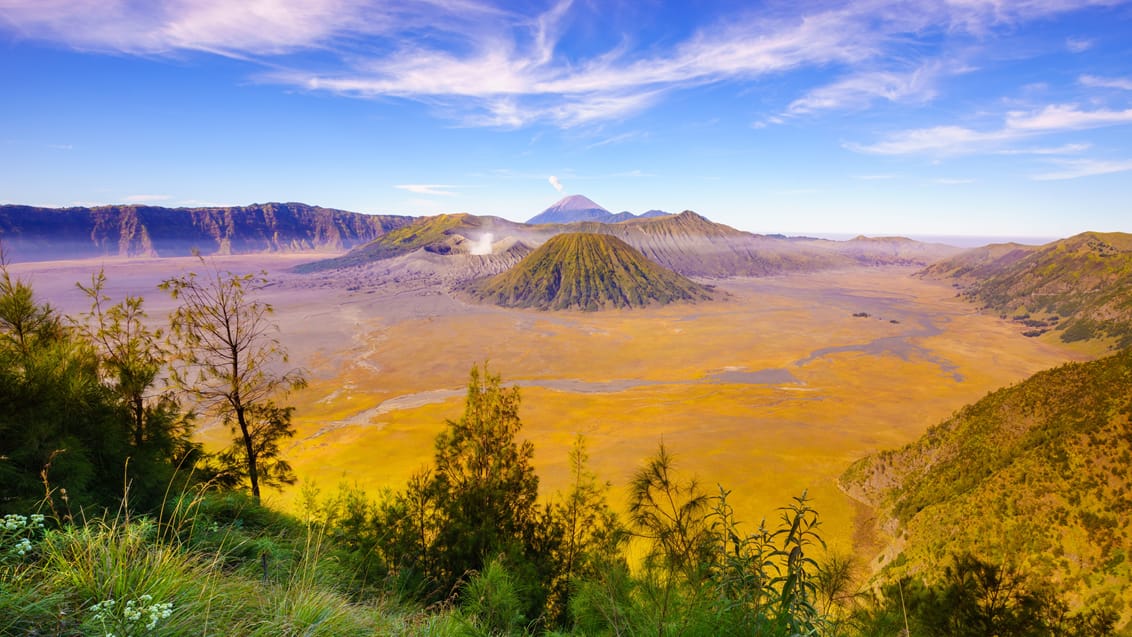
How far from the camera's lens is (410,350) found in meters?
68.0

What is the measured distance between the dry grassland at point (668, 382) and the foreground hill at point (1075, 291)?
841 centimetres

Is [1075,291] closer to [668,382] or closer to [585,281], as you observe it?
[585,281]

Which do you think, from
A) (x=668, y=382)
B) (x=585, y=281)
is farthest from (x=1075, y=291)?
(x=668, y=382)

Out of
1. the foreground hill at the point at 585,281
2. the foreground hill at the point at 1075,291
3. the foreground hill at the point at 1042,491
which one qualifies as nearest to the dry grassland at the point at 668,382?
the foreground hill at the point at 1042,491

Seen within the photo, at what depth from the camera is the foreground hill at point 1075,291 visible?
77625mm

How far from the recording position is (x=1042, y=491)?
15711mm

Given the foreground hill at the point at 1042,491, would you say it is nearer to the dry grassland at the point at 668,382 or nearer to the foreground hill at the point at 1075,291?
the dry grassland at the point at 668,382

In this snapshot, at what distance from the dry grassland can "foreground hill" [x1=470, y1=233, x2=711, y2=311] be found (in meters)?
9.45

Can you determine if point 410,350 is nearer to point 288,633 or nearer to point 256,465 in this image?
point 256,465

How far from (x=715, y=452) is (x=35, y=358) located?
3508cm

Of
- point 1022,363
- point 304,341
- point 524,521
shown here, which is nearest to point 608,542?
point 524,521

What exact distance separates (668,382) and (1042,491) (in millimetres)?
38012

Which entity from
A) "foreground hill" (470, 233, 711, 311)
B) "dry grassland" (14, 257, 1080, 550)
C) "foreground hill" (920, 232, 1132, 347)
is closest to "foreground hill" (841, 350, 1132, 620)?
"dry grassland" (14, 257, 1080, 550)

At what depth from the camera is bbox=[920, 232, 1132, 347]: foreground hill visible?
77625 mm
